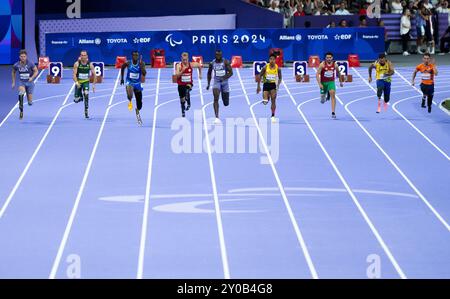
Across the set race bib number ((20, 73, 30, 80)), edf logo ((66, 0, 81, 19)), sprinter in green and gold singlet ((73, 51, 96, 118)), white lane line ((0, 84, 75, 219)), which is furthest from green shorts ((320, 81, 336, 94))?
edf logo ((66, 0, 81, 19))

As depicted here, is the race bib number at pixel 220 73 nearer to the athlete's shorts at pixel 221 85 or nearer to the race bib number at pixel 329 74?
the athlete's shorts at pixel 221 85

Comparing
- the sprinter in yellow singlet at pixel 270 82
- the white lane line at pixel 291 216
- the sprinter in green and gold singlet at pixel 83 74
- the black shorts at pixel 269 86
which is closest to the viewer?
the white lane line at pixel 291 216

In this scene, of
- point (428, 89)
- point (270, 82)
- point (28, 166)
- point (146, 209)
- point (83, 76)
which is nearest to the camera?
point (146, 209)

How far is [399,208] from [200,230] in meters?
3.46

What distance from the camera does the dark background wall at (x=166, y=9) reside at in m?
40.9

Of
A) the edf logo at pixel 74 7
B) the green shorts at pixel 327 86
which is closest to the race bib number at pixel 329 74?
the green shorts at pixel 327 86

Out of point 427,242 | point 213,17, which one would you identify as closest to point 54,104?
point 213,17

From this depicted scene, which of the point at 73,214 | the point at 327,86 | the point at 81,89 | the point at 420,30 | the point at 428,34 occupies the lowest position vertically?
the point at 73,214

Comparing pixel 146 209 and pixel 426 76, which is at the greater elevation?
pixel 426 76

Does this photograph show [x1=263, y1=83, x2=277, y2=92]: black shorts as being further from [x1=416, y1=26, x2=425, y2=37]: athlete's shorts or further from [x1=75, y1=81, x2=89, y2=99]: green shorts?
[x1=416, y1=26, x2=425, y2=37]: athlete's shorts

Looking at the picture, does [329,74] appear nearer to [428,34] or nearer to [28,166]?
[28,166]

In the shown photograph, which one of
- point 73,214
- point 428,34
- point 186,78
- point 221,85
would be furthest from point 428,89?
point 428,34

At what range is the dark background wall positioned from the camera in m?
40.9

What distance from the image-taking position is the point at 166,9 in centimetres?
4247
